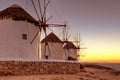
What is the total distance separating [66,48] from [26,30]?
25062 mm

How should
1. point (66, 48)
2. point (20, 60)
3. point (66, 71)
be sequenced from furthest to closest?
point (66, 48), point (66, 71), point (20, 60)

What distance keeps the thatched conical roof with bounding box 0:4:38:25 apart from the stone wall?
214 inches

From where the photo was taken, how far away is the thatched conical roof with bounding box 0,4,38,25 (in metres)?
26.5

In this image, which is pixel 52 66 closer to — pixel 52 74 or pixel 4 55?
pixel 52 74

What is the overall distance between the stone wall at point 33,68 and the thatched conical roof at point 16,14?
17.8ft

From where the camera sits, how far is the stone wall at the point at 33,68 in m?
21.3

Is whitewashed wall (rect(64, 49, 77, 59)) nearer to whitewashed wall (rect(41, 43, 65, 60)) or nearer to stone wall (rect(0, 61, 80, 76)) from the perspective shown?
whitewashed wall (rect(41, 43, 65, 60))

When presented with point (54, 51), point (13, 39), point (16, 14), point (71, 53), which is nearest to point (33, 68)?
point (13, 39)

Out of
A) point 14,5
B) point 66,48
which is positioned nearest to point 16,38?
point 14,5

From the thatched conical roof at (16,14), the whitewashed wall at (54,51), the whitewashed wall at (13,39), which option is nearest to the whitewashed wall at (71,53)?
the whitewashed wall at (54,51)

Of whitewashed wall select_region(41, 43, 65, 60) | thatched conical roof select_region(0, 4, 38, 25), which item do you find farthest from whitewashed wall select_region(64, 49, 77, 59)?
thatched conical roof select_region(0, 4, 38, 25)

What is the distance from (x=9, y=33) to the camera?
26.3 m

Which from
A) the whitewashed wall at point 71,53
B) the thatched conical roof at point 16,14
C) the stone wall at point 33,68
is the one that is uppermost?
the thatched conical roof at point 16,14

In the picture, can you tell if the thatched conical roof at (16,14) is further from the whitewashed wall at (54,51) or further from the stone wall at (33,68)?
the whitewashed wall at (54,51)
